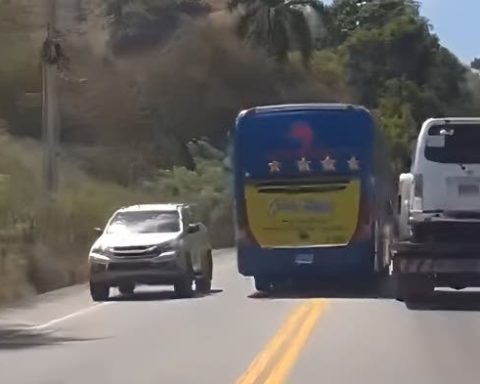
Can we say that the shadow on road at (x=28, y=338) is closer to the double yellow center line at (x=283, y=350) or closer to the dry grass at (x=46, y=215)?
the double yellow center line at (x=283, y=350)

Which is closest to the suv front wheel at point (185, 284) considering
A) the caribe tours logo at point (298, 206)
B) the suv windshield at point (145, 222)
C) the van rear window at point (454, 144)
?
the suv windshield at point (145, 222)

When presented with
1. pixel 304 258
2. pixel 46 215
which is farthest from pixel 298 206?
pixel 46 215

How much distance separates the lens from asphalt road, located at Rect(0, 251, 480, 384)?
14.8m

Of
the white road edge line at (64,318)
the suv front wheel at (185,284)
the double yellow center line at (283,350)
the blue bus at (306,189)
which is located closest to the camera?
the double yellow center line at (283,350)

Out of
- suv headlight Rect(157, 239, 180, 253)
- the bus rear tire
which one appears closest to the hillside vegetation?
suv headlight Rect(157, 239, 180, 253)

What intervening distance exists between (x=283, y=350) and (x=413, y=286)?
23.3 ft

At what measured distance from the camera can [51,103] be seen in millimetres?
33688

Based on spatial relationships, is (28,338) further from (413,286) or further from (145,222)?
(145,222)

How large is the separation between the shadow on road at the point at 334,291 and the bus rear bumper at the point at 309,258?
503 millimetres

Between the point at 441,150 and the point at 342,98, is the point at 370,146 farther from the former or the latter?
the point at 342,98

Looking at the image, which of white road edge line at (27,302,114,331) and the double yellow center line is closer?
the double yellow center line

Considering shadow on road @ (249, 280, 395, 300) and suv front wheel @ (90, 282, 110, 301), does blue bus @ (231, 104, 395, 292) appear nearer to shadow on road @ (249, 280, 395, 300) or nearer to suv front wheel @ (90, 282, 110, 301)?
shadow on road @ (249, 280, 395, 300)

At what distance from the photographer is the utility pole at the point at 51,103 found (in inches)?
1273

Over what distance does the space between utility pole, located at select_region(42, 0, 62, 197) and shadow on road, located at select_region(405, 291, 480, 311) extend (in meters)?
11.4
